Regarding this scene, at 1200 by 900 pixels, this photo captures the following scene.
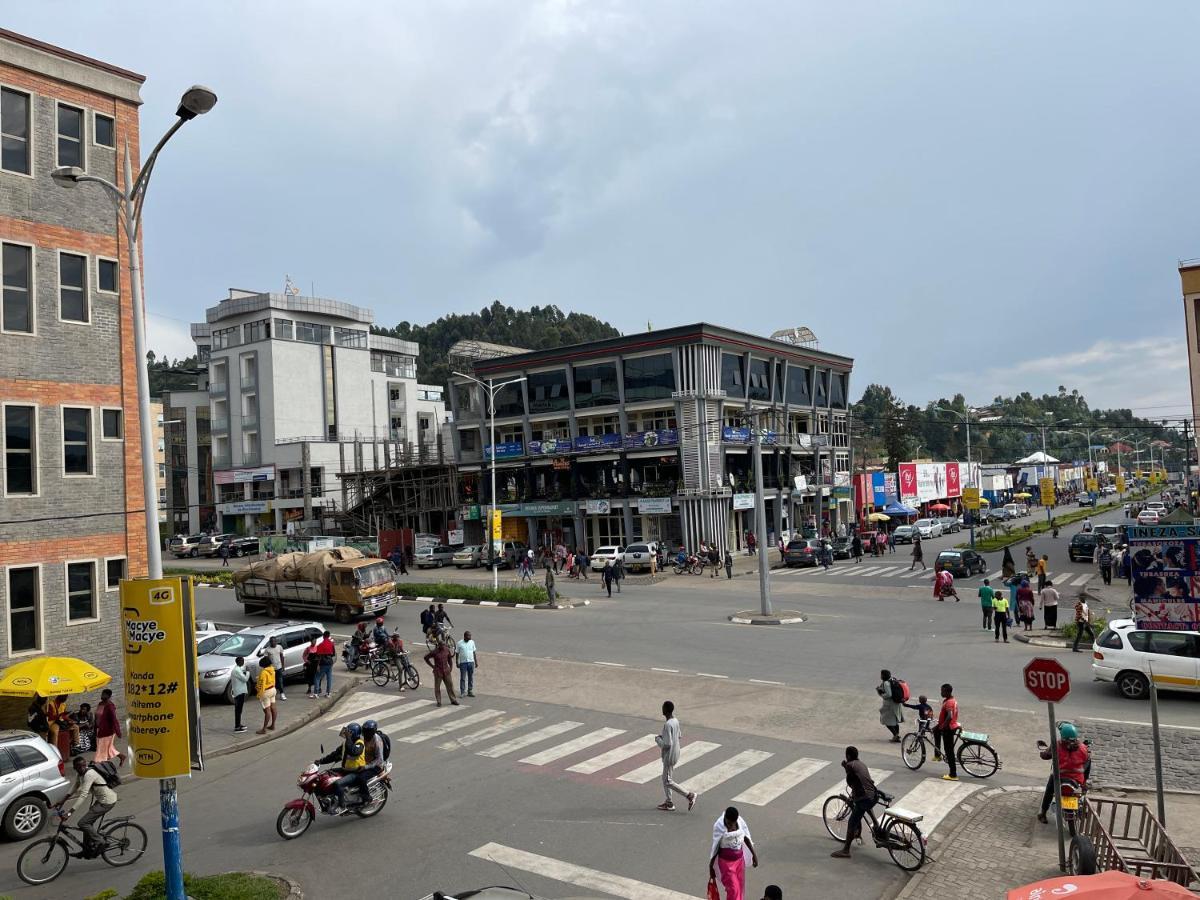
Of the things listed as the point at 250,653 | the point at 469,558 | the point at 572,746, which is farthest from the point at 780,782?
the point at 469,558

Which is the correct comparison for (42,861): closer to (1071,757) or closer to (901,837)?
(901,837)

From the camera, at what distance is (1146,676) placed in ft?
57.0

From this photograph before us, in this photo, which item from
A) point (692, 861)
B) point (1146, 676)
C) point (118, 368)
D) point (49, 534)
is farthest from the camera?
point (118, 368)

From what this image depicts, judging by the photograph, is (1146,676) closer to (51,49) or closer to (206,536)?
(51,49)

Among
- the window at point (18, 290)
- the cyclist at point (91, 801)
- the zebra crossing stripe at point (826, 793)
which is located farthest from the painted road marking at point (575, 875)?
the window at point (18, 290)

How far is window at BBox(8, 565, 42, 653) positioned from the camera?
18.0 meters

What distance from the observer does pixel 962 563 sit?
40250 mm

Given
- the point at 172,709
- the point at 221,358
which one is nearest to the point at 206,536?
the point at 221,358

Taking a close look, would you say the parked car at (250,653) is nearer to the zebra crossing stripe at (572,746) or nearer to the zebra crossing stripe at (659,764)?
the zebra crossing stripe at (572,746)

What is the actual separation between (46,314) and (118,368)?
1933mm

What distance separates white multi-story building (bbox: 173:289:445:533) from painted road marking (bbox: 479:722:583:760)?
58437 mm

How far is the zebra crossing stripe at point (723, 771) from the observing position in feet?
43.1

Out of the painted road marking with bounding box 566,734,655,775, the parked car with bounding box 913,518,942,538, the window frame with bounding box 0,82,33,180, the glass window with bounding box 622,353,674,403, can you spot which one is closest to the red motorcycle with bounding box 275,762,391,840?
the painted road marking with bounding box 566,734,655,775

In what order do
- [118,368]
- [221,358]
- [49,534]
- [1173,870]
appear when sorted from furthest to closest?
1. [221,358]
2. [118,368]
3. [49,534]
4. [1173,870]
